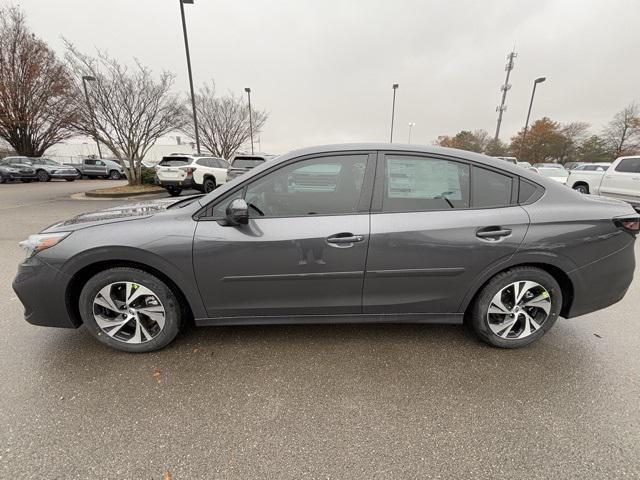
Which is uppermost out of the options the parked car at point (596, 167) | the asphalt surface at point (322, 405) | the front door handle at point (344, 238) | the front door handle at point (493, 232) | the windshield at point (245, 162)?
the parked car at point (596, 167)

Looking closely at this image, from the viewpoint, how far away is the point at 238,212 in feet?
6.83

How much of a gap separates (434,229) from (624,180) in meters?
10.4

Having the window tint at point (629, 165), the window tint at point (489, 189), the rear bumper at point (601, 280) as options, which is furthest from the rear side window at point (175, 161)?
the window tint at point (629, 165)

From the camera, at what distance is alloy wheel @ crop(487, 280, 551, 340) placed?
2416 mm

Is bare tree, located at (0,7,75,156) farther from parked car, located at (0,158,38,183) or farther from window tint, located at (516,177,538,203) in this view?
window tint, located at (516,177,538,203)

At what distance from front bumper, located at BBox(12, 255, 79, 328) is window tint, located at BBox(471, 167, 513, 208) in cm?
310

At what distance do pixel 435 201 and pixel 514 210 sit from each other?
600 millimetres

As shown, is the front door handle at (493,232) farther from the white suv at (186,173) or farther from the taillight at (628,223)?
the white suv at (186,173)

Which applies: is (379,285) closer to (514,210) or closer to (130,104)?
(514,210)

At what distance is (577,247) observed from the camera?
231cm

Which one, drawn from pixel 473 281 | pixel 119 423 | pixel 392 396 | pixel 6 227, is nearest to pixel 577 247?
pixel 473 281

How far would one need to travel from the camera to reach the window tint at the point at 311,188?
7.47ft

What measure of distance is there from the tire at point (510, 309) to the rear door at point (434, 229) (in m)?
0.20

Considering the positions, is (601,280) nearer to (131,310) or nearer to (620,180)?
(131,310)
